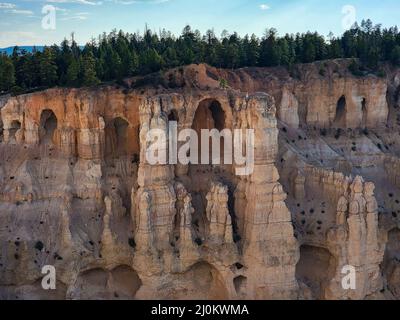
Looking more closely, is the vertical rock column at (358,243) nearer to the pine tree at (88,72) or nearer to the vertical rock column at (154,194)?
the vertical rock column at (154,194)

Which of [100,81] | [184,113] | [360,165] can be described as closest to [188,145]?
[184,113]

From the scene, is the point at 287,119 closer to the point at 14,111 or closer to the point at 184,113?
the point at 184,113

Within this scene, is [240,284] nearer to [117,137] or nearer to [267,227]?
[267,227]

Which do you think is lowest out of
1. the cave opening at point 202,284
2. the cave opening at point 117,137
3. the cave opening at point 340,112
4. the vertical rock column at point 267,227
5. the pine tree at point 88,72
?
the cave opening at point 202,284

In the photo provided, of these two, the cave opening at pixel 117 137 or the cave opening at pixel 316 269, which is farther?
the cave opening at pixel 117 137

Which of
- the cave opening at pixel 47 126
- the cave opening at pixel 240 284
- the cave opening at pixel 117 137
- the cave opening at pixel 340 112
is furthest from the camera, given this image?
the cave opening at pixel 340 112

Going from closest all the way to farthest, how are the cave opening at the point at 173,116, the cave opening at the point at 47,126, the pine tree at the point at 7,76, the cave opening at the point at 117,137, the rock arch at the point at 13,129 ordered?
1. the cave opening at the point at 173,116
2. the rock arch at the point at 13,129
3. the cave opening at the point at 47,126
4. the cave opening at the point at 117,137
5. the pine tree at the point at 7,76

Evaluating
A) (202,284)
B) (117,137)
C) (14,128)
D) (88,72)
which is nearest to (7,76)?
(14,128)

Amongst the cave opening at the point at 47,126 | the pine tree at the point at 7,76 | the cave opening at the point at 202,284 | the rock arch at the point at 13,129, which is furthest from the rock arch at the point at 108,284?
the pine tree at the point at 7,76
